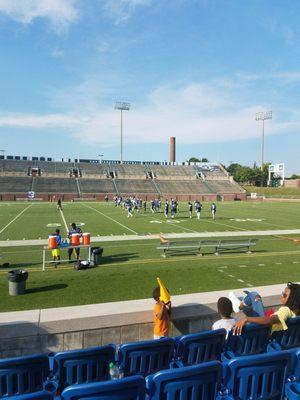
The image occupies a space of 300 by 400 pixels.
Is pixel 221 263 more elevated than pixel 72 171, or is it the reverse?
pixel 72 171

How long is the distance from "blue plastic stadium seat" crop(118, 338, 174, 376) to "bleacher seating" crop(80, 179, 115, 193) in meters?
69.5

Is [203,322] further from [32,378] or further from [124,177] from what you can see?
[124,177]

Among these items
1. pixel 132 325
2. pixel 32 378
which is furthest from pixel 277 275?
pixel 32 378

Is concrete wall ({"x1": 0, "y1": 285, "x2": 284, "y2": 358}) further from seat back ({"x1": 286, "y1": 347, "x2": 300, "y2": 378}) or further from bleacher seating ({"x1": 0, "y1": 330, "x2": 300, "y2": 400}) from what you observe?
seat back ({"x1": 286, "y1": 347, "x2": 300, "y2": 378})

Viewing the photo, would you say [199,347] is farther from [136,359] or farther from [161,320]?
[161,320]

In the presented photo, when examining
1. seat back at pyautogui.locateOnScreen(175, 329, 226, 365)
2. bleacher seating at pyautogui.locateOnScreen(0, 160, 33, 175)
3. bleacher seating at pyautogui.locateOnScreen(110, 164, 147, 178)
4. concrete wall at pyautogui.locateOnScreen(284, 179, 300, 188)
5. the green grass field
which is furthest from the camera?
concrete wall at pyautogui.locateOnScreen(284, 179, 300, 188)

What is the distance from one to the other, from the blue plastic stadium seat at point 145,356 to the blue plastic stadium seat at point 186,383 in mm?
799

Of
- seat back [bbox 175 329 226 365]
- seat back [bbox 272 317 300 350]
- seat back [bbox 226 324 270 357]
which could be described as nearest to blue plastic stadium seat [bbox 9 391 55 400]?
seat back [bbox 175 329 226 365]

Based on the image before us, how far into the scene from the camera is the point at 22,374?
11.5 feet

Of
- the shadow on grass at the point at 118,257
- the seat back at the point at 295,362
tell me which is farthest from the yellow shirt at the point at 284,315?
the shadow on grass at the point at 118,257

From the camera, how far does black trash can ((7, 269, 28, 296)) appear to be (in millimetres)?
9555

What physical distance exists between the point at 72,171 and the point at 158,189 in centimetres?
1930

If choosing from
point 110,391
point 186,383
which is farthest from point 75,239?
point 110,391

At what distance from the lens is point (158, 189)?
80.4 m
